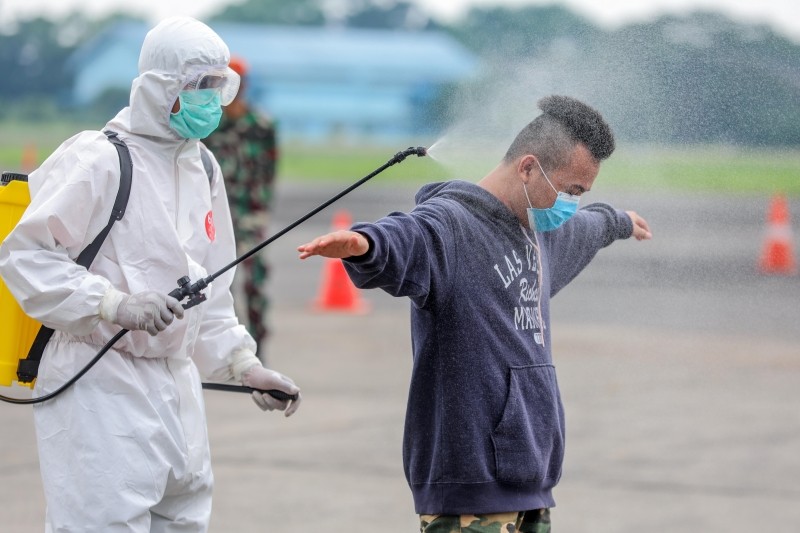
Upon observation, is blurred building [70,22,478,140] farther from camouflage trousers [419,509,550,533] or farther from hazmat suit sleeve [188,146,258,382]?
camouflage trousers [419,509,550,533]

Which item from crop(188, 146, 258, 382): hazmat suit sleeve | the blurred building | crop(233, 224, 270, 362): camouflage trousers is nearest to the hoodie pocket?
crop(188, 146, 258, 382): hazmat suit sleeve

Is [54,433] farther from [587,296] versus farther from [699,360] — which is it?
[587,296]

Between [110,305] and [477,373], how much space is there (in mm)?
932

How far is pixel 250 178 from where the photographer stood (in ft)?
26.9

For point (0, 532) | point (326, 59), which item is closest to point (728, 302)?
point (0, 532)

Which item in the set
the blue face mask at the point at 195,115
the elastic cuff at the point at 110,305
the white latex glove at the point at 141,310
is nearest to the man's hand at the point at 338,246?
the white latex glove at the point at 141,310

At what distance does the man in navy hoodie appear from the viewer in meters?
3.45

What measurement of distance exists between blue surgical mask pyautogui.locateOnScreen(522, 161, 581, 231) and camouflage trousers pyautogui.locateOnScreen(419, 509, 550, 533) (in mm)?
758

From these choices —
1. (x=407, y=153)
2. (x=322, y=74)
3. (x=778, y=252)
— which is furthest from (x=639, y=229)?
(x=322, y=74)

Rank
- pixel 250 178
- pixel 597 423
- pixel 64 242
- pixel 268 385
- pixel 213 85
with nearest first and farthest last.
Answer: pixel 64 242, pixel 213 85, pixel 268 385, pixel 597 423, pixel 250 178

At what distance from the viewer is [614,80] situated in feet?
12.7

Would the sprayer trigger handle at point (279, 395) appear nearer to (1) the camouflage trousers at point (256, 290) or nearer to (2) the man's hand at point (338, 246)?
(2) the man's hand at point (338, 246)

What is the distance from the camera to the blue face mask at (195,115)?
3.51m

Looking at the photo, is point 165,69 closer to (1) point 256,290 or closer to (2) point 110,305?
(2) point 110,305
